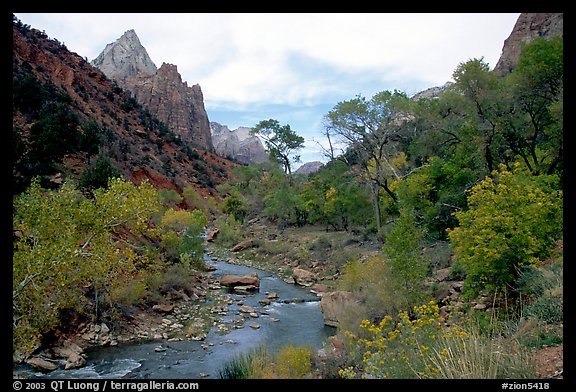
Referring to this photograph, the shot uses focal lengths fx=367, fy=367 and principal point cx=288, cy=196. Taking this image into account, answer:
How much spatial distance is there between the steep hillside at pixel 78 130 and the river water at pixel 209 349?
23.7 feet

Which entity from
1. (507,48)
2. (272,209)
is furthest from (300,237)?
(507,48)

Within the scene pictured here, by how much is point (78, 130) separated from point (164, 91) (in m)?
55.3

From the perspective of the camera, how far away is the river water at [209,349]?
909 centimetres

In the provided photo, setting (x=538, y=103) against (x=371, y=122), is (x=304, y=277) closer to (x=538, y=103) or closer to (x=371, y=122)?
(x=371, y=122)

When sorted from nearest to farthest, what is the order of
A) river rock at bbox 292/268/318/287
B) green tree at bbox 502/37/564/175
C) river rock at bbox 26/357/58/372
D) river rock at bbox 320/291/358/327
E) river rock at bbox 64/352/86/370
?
river rock at bbox 26/357/58/372
river rock at bbox 64/352/86/370
green tree at bbox 502/37/564/175
river rock at bbox 320/291/358/327
river rock at bbox 292/268/318/287

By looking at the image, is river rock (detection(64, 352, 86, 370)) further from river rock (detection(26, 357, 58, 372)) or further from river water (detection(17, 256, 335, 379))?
river rock (detection(26, 357, 58, 372))

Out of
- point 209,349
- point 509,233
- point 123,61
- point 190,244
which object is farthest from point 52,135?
point 123,61

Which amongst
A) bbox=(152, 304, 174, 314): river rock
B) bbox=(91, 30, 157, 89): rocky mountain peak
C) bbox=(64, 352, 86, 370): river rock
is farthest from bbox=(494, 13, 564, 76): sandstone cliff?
bbox=(91, 30, 157, 89): rocky mountain peak

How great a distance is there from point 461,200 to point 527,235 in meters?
7.65

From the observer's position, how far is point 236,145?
242 feet

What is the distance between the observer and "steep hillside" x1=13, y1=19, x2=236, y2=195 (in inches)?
702

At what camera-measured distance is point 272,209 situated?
107ft

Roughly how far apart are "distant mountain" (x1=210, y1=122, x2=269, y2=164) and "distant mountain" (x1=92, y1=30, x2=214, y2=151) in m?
3.45

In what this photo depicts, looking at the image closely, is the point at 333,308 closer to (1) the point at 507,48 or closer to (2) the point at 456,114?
(2) the point at 456,114
